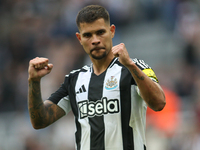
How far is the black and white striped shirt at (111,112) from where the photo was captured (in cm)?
275

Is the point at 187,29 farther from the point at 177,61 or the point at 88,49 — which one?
the point at 88,49

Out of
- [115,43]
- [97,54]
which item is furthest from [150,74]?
[115,43]

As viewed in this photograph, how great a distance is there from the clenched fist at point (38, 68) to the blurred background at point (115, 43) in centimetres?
350

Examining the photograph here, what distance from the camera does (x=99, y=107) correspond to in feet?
9.36

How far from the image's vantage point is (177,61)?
23.4ft

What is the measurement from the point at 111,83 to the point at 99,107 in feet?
0.85

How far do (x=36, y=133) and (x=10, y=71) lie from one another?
239cm

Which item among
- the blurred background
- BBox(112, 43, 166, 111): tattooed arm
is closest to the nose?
BBox(112, 43, 166, 111): tattooed arm

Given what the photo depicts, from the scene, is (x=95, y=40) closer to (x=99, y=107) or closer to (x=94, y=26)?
(x=94, y=26)

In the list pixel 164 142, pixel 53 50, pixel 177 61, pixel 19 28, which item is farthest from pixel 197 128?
pixel 19 28

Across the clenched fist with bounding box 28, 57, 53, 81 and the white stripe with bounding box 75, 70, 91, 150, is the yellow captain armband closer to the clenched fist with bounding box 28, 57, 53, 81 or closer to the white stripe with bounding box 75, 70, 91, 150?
the white stripe with bounding box 75, 70, 91, 150

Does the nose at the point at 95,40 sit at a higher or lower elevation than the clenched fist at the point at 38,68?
higher

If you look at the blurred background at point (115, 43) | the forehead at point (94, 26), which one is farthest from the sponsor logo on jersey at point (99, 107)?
the blurred background at point (115, 43)

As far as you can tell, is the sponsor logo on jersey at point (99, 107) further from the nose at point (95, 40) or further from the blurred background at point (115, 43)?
the blurred background at point (115, 43)
